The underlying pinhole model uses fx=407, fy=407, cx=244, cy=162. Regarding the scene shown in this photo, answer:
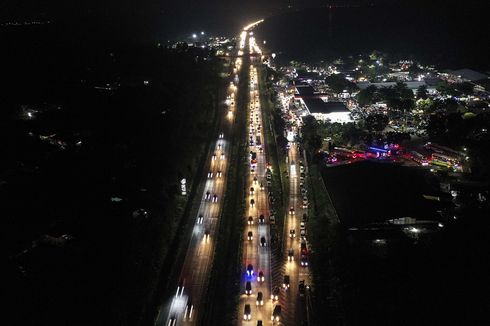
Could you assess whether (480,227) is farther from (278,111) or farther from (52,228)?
(278,111)

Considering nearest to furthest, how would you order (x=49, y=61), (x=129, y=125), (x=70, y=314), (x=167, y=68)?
(x=70, y=314) < (x=129, y=125) < (x=49, y=61) < (x=167, y=68)

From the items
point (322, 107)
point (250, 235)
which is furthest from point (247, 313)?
point (322, 107)

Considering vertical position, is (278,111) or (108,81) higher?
(108,81)

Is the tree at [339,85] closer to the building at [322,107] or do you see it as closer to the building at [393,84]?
the building at [322,107]

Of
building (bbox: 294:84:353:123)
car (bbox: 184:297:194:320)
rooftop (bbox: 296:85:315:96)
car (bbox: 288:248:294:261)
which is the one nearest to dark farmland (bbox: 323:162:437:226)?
car (bbox: 288:248:294:261)

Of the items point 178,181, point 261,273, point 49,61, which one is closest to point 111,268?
point 261,273

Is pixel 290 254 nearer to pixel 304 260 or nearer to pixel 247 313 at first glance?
pixel 304 260

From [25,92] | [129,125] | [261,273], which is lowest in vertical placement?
[261,273]
